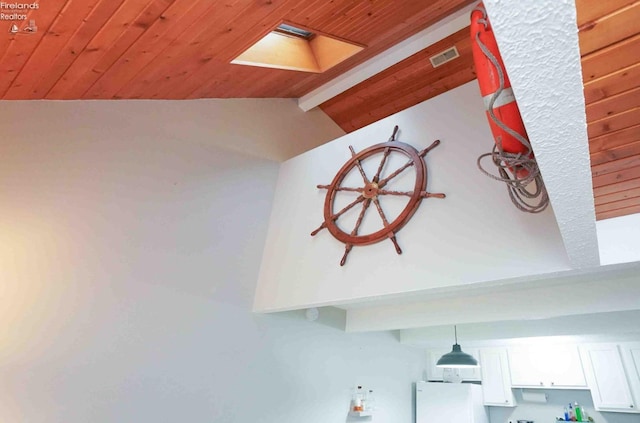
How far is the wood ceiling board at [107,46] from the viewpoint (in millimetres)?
1832

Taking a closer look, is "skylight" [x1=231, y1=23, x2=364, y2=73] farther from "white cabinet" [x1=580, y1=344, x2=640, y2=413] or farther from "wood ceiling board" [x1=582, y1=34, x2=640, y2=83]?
"white cabinet" [x1=580, y1=344, x2=640, y2=413]

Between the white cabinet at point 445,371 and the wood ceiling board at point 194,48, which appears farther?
the white cabinet at point 445,371

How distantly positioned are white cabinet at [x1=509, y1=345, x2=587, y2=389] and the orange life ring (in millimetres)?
4366

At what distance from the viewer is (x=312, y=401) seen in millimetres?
3383

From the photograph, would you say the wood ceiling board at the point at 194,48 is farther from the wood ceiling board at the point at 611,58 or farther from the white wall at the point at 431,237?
the wood ceiling board at the point at 611,58

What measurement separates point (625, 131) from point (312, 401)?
3089mm

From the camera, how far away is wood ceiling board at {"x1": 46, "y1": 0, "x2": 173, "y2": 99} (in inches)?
72.1

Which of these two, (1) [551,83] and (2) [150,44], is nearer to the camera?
(1) [551,83]

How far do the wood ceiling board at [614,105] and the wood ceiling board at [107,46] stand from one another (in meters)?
1.84

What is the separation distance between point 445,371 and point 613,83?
15.5 ft

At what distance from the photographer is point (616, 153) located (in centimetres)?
134

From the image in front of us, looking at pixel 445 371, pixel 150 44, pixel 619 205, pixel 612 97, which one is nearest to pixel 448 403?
pixel 445 371

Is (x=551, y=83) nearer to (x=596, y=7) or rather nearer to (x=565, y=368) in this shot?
(x=596, y=7)

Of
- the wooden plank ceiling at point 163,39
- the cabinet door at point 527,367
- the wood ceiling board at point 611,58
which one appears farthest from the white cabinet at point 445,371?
the wood ceiling board at point 611,58
